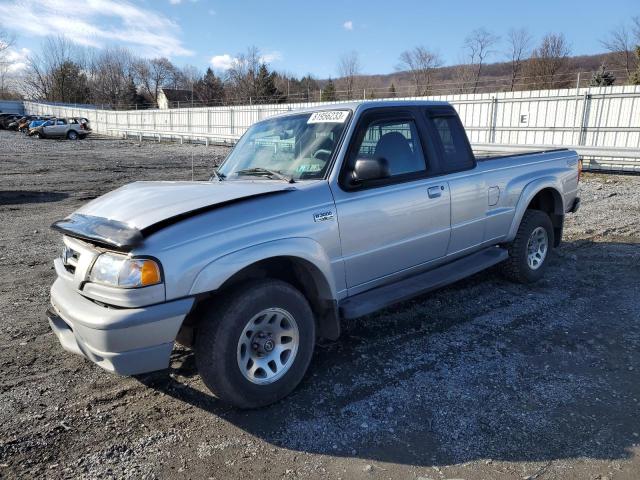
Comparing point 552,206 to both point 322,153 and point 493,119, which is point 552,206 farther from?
point 493,119

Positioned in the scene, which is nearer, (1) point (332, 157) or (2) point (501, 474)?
(2) point (501, 474)

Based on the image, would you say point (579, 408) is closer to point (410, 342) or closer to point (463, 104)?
point (410, 342)

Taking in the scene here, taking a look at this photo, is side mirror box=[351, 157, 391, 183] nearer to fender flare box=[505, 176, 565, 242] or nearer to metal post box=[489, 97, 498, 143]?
fender flare box=[505, 176, 565, 242]

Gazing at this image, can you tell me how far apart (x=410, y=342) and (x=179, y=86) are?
364 feet

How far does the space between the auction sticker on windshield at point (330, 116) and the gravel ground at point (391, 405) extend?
6.27ft

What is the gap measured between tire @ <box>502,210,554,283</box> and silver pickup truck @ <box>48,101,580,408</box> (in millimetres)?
435

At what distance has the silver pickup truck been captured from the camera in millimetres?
2680

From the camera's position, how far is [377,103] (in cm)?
408

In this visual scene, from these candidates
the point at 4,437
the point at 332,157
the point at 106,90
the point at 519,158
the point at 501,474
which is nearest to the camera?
the point at 501,474

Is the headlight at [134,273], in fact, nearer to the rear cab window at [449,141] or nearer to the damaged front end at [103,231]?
the damaged front end at [103,231]

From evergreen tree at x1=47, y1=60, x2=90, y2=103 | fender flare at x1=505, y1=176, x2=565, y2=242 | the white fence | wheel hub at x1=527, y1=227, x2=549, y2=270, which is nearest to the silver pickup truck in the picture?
fender flare at x1=505, y1=176, x2=565, y2=242

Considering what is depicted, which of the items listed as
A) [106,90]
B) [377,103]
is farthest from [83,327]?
[106,90]

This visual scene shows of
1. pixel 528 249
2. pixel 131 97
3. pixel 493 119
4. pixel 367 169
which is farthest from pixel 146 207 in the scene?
pixel 131 97

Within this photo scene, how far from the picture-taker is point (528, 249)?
5.48m
